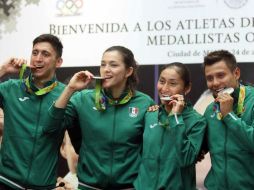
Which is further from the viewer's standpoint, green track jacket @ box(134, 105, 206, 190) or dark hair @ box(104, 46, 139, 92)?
dark hair @ box(104, 46, 139, 92)

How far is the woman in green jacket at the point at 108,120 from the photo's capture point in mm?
2760

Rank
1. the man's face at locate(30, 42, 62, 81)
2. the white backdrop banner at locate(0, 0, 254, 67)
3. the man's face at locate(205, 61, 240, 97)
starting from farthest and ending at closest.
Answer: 1. the white backdrop banner at locate(0, 0, 254, 67)
2. the man's face at locate(30, 42, 62, 81)
3. the man's face at locate(205, 61, 240, 97)

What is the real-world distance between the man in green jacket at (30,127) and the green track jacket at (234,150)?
3.21 feet

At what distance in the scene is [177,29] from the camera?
13.3 feet

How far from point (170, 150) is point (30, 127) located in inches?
→ 34.2

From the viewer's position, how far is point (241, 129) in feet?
8.29

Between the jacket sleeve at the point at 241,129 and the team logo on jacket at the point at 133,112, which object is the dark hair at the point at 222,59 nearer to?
the jacket sleeve at the point at 241,129

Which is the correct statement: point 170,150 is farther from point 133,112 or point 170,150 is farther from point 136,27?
point 136,27

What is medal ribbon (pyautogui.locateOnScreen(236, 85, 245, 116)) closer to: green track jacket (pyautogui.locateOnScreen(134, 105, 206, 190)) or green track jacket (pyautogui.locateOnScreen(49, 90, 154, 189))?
green track jacket (pyautogui.locateOnScreen(134, 105, 206, 190))

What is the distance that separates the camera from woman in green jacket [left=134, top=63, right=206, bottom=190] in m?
2.65

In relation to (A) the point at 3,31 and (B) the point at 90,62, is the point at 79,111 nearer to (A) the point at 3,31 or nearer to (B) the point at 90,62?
(B) the point at 90,62

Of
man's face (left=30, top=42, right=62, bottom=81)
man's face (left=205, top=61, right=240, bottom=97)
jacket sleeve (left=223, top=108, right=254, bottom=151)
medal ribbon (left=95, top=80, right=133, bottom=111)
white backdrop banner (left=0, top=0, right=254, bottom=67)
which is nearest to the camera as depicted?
jacket sleeve (left=223, top=108, right=254, bottom=151)

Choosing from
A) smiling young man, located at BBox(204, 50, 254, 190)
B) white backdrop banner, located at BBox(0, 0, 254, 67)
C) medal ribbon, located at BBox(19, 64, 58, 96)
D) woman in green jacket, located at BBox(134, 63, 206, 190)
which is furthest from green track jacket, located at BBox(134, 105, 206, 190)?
white backdrop banner, located at BBox(0, 0, 254, 67)

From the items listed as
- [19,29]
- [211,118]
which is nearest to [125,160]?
[211,118]
